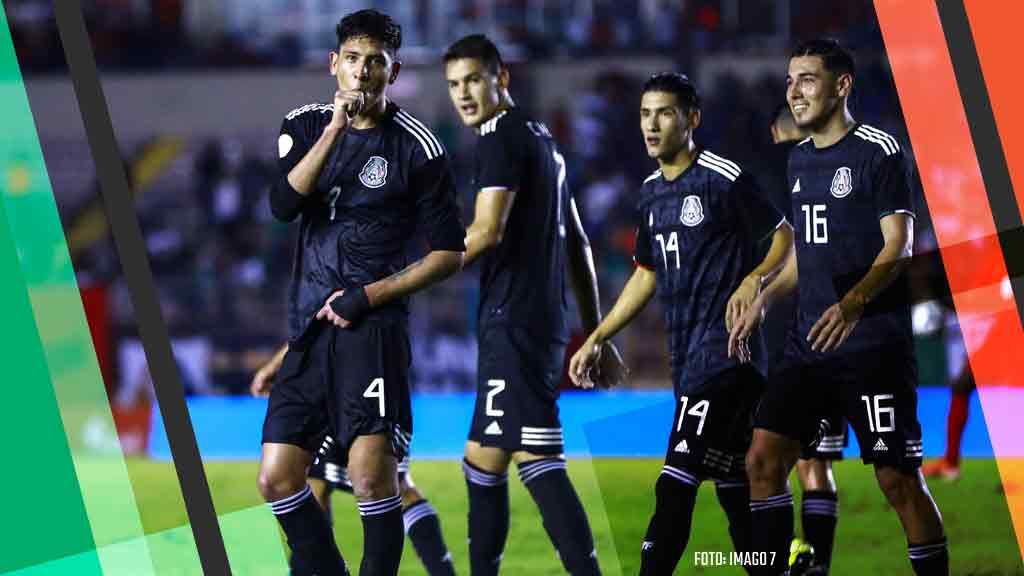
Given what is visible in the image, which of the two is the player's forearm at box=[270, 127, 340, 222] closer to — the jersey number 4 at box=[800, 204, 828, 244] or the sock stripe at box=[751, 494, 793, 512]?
the jersey number 4 at box=[800, 204, 828, 244]

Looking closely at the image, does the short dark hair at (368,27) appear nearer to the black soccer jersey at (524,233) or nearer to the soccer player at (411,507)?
the black soccer jersey at (524,233)

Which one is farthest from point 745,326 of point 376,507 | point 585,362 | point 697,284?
point 376,507

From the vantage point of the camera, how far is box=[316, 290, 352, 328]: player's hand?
15.2 ft

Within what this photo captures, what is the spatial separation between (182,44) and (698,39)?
6236mm

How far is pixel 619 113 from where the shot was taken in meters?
16.1

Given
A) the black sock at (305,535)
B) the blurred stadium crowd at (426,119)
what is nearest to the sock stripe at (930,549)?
the black sock at (305,535)

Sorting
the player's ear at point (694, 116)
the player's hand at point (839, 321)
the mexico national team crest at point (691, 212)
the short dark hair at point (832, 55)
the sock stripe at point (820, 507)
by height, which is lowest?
the sock stripe at point (820, 507)

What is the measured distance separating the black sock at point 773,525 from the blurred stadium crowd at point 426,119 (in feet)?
23.0

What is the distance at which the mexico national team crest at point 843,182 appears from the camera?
4.82 meters

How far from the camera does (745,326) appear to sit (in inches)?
188

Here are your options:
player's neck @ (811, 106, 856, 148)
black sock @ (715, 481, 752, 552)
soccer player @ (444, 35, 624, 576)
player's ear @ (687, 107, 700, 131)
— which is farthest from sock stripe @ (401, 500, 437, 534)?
player's neck @ (811, 106, 856, 148)

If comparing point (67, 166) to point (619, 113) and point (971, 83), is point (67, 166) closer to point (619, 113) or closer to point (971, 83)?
point (619, 113)

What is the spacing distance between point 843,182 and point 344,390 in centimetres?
157

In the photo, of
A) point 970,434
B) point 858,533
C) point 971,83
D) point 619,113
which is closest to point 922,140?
point 970,434
